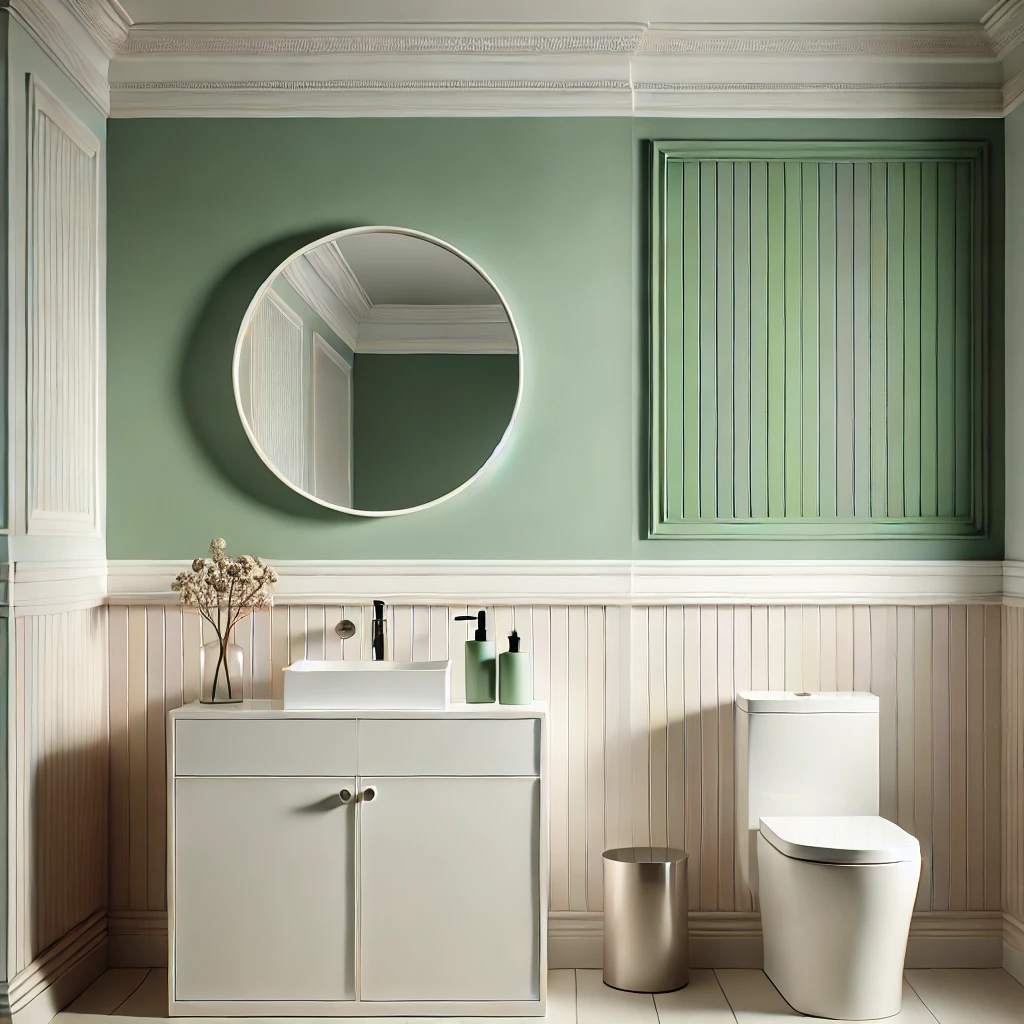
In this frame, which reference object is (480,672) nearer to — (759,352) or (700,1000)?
(700,1000)

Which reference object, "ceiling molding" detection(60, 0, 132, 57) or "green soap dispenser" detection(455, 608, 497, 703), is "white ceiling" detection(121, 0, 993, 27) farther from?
"green soap dispenser" detection(455, 608, 497, 703)

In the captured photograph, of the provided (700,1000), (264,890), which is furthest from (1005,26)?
(264,890)

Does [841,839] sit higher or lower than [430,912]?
higher

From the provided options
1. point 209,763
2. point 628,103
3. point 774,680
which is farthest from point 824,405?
point 209,763

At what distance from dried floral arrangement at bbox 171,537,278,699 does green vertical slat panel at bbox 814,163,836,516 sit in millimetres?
1451

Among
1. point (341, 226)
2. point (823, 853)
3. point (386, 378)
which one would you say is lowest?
point (823, 853)

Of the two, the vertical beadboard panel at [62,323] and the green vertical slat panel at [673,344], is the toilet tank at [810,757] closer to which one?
the green vertical slat panel at [673,344]

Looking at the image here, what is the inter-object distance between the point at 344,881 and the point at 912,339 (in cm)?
198

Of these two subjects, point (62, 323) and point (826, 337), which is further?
point (826, 337)

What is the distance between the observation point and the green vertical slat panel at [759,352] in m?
2.84

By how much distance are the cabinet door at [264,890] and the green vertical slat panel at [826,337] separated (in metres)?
1.45

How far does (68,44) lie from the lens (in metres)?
2.55

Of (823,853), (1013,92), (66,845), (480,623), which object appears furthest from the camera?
(1013,92)

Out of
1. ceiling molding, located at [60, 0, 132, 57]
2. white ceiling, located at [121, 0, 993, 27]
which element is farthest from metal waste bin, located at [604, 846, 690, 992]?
ceiling molding, located at [60, 0, 132, 57]
